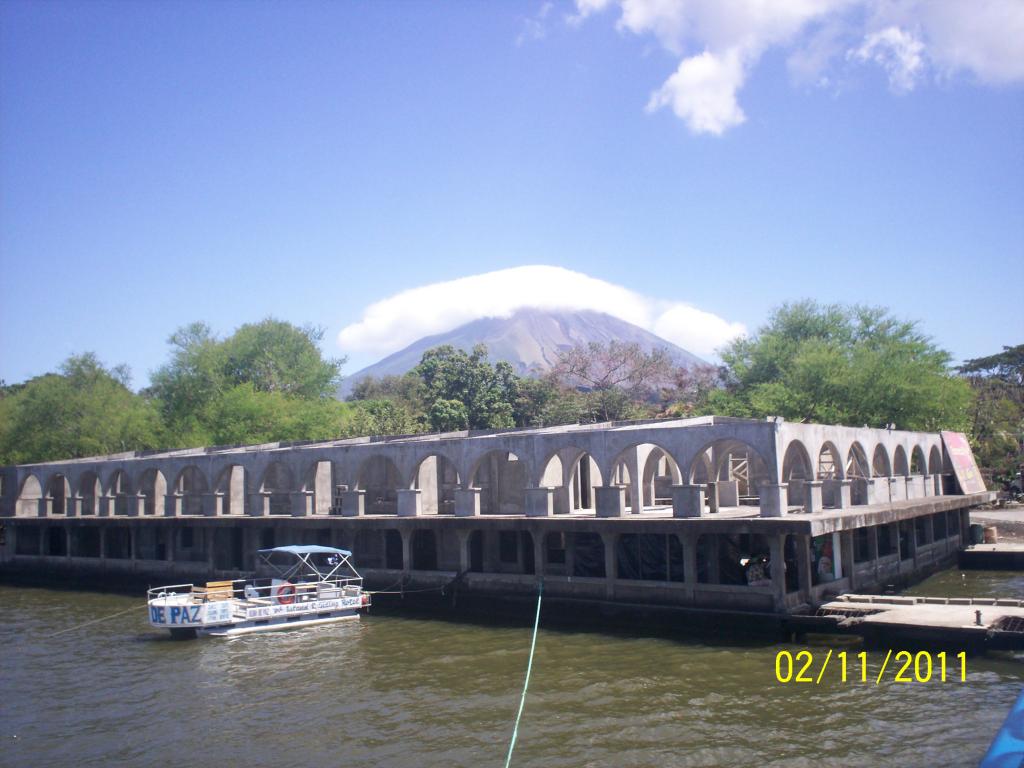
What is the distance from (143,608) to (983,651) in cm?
2688

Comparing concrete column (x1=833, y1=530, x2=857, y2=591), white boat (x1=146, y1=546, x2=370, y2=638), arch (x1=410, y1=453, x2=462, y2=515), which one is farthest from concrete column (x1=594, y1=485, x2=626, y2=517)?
white boat (x1=146, y1=546, x2=370, y2=638)

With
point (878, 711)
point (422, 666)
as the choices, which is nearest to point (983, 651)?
point (878, 711)

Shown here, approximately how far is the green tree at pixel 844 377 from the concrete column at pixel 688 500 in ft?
72.9

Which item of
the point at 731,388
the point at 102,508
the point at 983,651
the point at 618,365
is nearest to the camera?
the point at 983,651

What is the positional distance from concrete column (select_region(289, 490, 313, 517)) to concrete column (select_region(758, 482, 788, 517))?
1774 cm

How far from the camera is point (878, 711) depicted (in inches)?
637

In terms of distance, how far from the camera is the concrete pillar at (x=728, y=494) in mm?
29500

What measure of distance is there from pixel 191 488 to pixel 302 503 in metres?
10.6

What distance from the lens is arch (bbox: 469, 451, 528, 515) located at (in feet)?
103

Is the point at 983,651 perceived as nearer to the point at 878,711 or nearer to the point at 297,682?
the point at 878,711

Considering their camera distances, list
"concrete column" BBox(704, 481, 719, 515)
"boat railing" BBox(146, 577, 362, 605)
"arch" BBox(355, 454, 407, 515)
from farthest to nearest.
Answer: "arch" BBox(355, 454, 407, 515), "concrete column" BBox(704, 481, 719, 515), "boat railing" BBox(146, 577, 362, 605)

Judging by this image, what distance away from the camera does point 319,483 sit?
34.1 m
